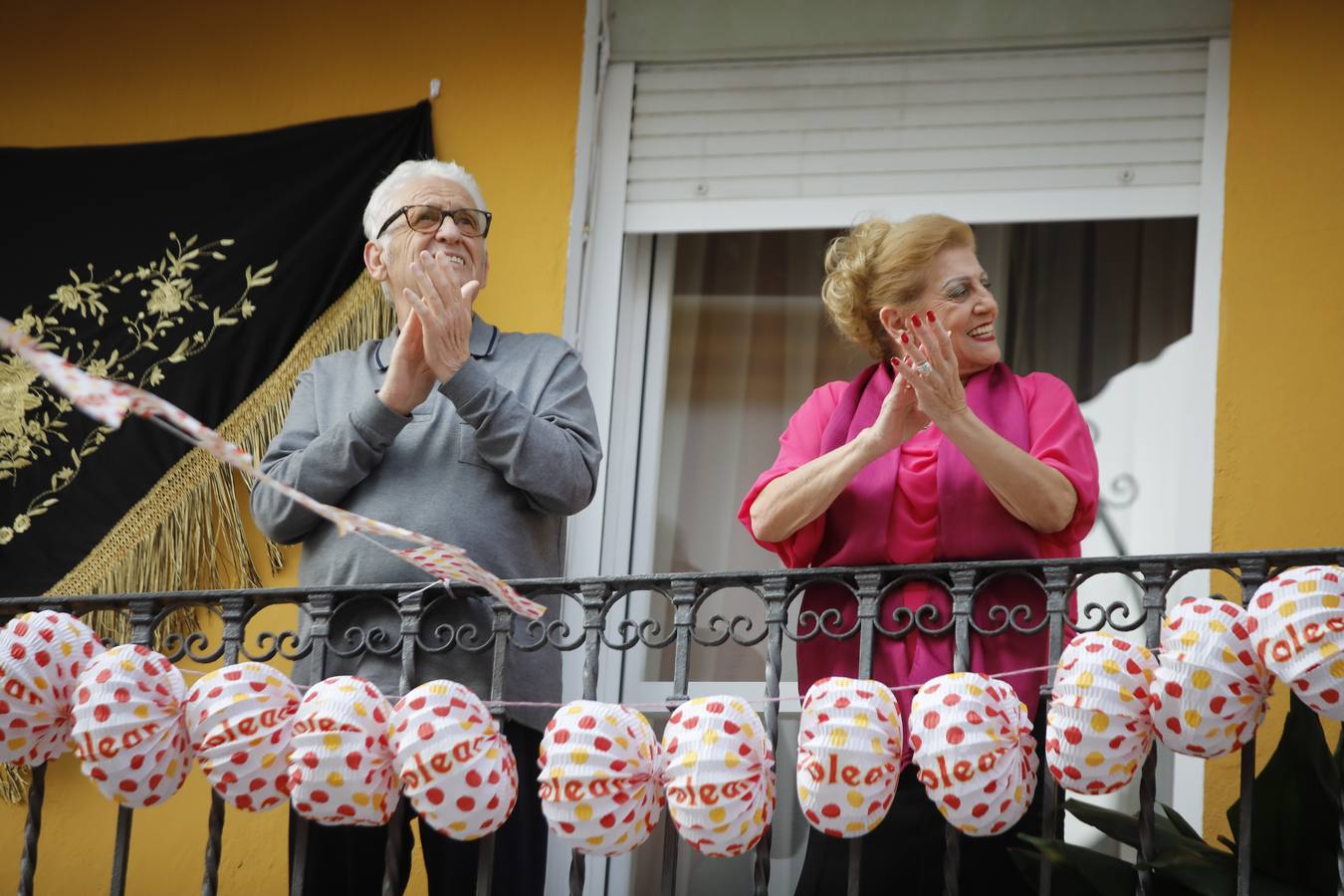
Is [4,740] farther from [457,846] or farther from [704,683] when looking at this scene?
[704,683]

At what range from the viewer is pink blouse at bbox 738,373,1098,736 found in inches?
150

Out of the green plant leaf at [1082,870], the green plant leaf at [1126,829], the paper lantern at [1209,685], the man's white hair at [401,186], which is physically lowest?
the green plant leaf at [1082,870]

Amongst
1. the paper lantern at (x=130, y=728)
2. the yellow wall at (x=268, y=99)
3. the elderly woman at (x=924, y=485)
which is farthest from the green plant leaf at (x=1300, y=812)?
the yellow wall at (x=268, y=99)

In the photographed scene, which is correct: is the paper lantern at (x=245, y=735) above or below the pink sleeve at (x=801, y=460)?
below

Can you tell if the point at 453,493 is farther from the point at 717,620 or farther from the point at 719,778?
the point at 719,778

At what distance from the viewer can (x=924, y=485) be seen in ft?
12.8

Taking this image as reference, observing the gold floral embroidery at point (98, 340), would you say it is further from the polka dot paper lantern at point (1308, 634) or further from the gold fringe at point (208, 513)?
the polka dot paper lantern at point (1308, 634)

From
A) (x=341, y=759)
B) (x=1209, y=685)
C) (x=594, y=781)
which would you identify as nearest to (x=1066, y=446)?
(x=1209, y=685)

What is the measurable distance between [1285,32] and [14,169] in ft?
11.9

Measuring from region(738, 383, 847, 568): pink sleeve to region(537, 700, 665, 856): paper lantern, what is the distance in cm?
54

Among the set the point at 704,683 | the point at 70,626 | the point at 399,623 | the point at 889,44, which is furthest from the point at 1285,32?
the point at 70,626

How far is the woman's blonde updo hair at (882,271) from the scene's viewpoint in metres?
4.12

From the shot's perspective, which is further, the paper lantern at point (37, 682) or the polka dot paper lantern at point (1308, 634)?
the paper lantern at point (37, 682)

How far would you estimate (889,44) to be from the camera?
5.43m
